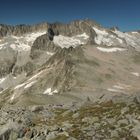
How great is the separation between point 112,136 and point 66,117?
65.2ft

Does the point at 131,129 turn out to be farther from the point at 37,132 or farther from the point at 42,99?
the point at 42,99

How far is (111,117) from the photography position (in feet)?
165

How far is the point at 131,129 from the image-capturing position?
43.2m

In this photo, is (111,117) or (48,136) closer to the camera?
(48,136)

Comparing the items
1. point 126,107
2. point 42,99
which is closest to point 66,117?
point 126,107

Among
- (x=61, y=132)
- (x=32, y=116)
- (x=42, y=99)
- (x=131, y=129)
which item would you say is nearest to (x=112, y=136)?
(x=131, y=129)

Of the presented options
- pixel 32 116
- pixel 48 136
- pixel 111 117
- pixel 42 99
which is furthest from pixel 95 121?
pixel 42 99

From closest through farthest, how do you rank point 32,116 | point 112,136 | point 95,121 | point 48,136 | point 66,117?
point 112,136
point 48,136
point 95,121
point 66,117
point 32,116

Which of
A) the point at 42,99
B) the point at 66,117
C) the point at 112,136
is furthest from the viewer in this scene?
the point at 42,99

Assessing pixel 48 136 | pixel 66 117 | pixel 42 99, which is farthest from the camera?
pixel 42 99

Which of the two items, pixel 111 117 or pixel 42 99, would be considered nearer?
pixel 111 117

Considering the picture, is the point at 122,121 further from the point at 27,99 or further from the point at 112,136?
the point at 27,99

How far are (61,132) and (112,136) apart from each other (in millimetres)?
6527

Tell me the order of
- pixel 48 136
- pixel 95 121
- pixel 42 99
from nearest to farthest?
pixel 48 136 → pixel 95 121 → pixel 42 99
